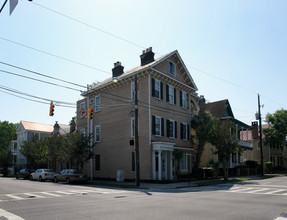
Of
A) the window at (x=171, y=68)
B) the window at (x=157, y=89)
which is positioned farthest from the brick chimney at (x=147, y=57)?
the window at (x=157, y=89)

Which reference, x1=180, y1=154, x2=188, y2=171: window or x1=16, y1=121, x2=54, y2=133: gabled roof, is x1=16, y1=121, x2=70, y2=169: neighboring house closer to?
x1=16, y1=121, x2=54, y2=133: gabled roof

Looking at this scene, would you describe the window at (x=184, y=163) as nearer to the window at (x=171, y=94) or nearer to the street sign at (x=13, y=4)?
the window at (x=171, y=94)

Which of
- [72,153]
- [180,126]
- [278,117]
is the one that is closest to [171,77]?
[180,126]

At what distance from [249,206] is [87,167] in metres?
23.9

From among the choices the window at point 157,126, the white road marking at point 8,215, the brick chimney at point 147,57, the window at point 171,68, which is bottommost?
the white road marking at point 8,215

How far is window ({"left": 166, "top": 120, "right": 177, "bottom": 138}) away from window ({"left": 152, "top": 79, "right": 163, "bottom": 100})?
110 inches

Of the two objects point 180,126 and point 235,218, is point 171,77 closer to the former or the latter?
point 180,126

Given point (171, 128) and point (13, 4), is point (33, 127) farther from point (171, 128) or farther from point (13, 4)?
point (13, 4)

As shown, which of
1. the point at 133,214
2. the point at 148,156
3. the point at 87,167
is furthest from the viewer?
the point at 87,167

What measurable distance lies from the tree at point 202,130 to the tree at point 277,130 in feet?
78.5

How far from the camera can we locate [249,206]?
10.9 m

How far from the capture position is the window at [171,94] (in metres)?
28.7

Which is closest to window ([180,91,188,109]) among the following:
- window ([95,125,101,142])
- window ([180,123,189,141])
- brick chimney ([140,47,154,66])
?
window ([180,123,189,141])

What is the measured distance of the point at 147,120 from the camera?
2572cm
